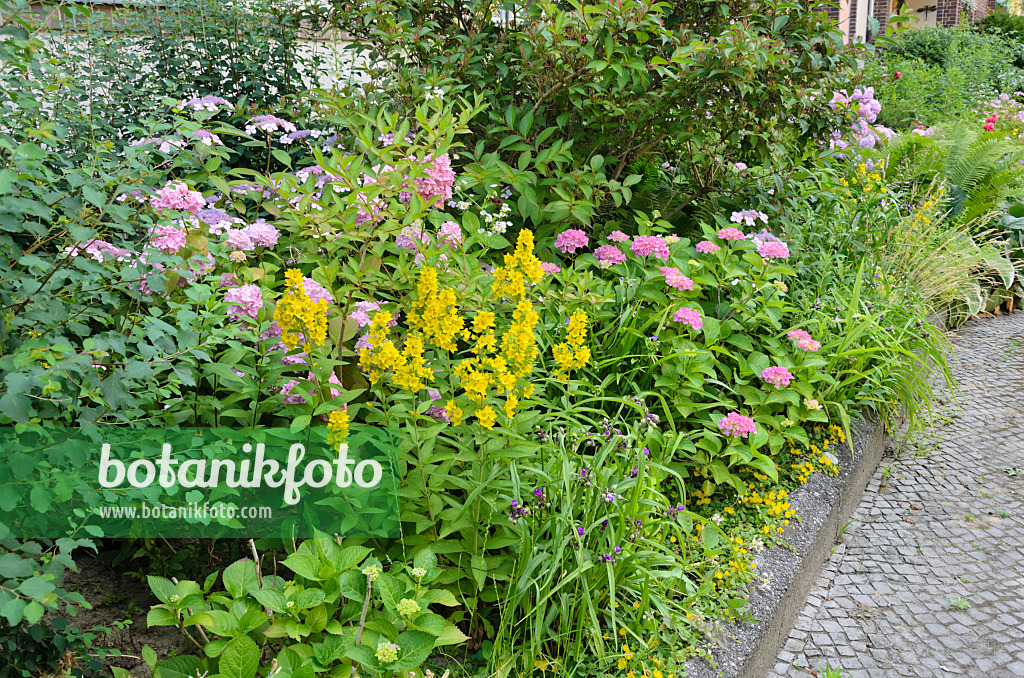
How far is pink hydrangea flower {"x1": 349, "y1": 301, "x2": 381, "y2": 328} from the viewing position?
2.18m

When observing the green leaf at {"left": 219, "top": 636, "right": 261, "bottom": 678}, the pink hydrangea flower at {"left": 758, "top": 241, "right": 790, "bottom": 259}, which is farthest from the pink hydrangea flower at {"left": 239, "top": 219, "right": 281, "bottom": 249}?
the pink hydrangea flower at {"left": 758, "top": 241, "right": 790, "bottom": 259}

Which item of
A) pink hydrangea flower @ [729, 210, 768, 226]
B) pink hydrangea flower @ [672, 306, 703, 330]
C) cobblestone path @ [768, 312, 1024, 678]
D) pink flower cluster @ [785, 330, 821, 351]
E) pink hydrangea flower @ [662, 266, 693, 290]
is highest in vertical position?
pink hydrangea flower @ [729, 210, 768, 226]

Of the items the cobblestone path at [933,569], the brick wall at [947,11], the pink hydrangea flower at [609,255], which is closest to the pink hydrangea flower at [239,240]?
the pink hydrangea flower at [609,255]

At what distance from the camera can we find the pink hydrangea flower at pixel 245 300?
207 centimetres

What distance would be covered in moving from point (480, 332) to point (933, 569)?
226 centimetres

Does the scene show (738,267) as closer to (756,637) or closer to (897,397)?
(897,397)

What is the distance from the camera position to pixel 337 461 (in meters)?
1.97

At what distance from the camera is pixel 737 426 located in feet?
9.50

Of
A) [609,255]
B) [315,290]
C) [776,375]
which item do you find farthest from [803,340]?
[315,290]

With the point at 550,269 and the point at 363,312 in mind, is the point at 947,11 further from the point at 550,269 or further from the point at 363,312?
the point at 363,312

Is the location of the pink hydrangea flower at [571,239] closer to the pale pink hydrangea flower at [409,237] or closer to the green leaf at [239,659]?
the pale pink hydrangea flower at [409,237]

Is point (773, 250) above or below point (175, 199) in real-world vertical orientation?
below

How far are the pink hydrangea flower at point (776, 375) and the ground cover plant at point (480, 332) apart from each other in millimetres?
10

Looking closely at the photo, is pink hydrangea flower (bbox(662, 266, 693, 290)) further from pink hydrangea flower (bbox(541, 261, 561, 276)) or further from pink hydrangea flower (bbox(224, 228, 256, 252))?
pink hydrangea flower (bbox(224, 228, 256, 252))
